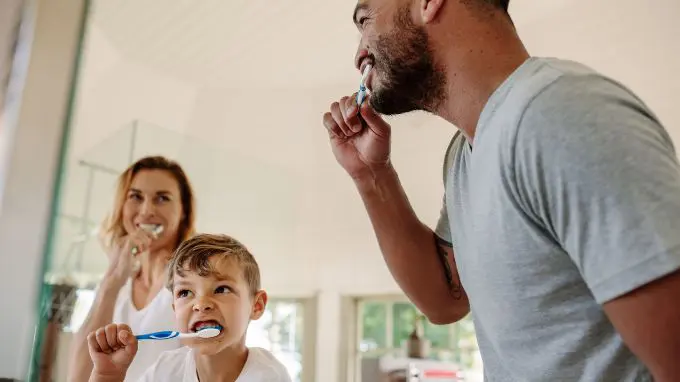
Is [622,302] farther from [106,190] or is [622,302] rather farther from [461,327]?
[106,190]

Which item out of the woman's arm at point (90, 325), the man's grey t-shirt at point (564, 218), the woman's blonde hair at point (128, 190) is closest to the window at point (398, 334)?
the woman's blonde hair at point (128, 190)

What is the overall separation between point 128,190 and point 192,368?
0.52 meters

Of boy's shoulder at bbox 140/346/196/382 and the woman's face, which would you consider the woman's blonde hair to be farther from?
boy's shoulder at bbox 140/346/196/382

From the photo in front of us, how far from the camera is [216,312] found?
0.86 m

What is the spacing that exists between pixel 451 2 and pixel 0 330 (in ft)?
3.64

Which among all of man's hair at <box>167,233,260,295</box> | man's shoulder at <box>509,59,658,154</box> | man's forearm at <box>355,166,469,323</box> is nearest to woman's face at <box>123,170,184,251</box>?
man's hair at <box>167,233,260,295</box>

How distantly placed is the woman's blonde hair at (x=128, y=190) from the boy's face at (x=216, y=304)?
0.35 metres

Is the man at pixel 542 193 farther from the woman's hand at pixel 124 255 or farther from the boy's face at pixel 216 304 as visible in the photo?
the woman's hand at pixel 124 255

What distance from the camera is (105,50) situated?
144cm

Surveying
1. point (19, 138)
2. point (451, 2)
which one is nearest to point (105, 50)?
point (19, 138)

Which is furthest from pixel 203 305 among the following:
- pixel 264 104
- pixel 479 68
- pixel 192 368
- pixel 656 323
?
pixel 264 104

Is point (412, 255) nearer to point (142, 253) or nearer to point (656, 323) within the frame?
point (656, 323)

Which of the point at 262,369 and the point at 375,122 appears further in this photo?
the point at 262,369

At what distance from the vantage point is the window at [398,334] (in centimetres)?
135
